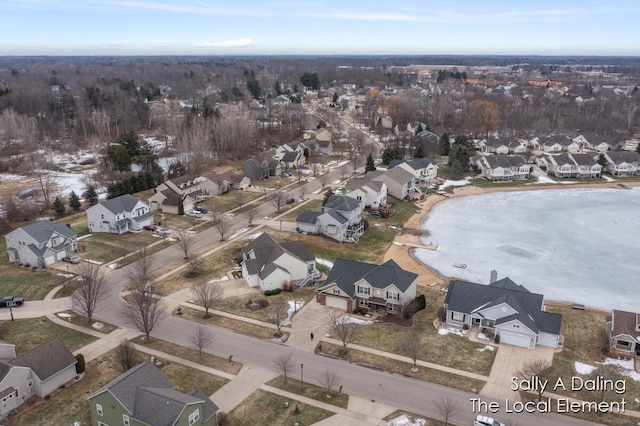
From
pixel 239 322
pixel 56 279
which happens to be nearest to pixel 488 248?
pixel 239 322

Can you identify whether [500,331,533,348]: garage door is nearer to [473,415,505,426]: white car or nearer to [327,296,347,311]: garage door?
[473,415,505,426]: white car

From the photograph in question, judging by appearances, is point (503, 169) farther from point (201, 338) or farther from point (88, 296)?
point (88, 296)

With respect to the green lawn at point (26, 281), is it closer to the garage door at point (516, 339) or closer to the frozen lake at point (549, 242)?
the frozen lake at point (549, 242)

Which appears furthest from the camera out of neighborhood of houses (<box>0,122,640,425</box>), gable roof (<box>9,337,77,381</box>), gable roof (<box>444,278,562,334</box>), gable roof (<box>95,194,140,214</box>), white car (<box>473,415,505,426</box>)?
gable roof (<box>95,194,140,214</box>)

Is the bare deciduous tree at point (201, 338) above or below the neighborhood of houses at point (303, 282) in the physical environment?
below

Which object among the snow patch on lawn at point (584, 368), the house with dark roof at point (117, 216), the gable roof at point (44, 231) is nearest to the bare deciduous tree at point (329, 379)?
the snow patch on lawn at point (584, 368)

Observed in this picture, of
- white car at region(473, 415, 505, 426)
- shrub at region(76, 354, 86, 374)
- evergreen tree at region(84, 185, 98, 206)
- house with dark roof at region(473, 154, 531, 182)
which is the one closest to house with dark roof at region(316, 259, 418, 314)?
white car at region(473, 415, 505, 426)

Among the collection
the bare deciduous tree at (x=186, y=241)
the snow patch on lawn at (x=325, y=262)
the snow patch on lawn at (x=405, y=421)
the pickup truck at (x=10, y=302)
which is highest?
the bare deciduous tree at (x=186, y=241)
